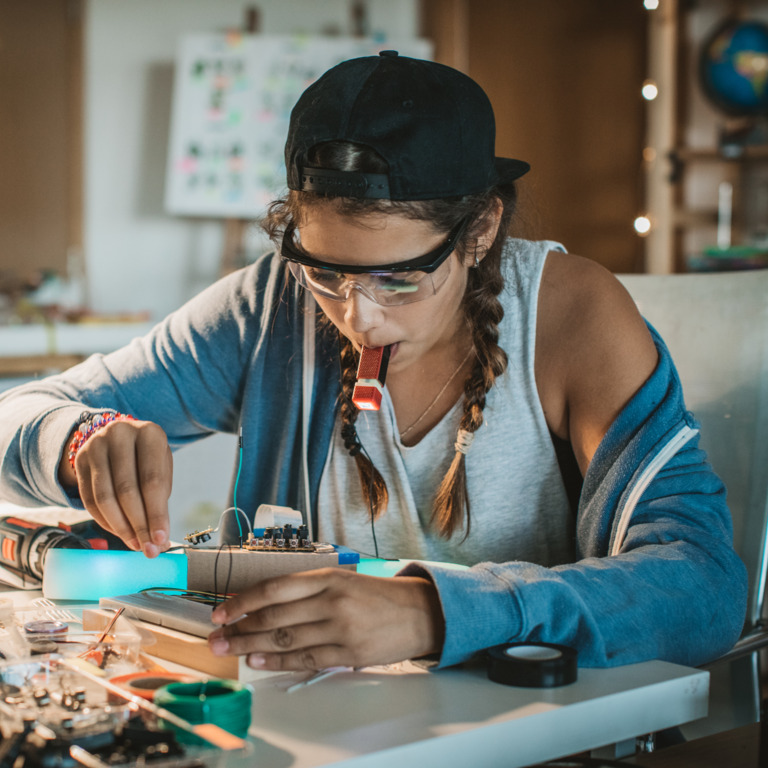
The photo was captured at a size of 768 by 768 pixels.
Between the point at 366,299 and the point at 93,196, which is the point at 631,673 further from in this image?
the point at 93,196

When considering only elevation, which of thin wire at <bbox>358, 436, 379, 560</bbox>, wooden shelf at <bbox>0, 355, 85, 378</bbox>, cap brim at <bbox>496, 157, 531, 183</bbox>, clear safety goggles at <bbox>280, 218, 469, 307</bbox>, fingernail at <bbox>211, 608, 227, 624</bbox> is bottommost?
wooden shelf at <bbox>0, 355, 85, 378</bbox>

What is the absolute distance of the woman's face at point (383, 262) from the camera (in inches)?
38.4

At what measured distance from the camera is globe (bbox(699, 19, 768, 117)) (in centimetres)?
349

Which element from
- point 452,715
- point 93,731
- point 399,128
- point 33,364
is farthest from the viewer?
point 33,364

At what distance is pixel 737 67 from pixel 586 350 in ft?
9.51

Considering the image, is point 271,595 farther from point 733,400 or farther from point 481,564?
point 733,400

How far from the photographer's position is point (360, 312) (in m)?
1.03

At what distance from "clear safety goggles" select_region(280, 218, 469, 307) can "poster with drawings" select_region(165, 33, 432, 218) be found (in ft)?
9.78

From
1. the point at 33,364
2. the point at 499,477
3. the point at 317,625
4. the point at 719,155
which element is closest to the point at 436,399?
the point at 499,477

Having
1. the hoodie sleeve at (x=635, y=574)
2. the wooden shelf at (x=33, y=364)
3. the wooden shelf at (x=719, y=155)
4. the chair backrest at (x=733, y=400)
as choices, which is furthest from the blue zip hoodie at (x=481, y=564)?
the wooden shelf at (x=719, y=155)

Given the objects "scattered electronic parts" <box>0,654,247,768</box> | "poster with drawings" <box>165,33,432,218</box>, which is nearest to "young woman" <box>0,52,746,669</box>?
"scattered electronic parts" <box>0,654,247,768</box>

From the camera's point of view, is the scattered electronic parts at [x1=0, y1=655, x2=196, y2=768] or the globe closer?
the scattered electronic parts at [x1=0, y1=655, x2=196, y2=768]

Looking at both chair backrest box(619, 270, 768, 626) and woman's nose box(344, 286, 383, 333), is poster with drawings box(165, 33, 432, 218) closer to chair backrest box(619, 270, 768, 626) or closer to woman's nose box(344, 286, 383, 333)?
chair backrest box(619, 270, 768, 626)

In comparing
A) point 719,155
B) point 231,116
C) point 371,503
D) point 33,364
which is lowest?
point 33,364
